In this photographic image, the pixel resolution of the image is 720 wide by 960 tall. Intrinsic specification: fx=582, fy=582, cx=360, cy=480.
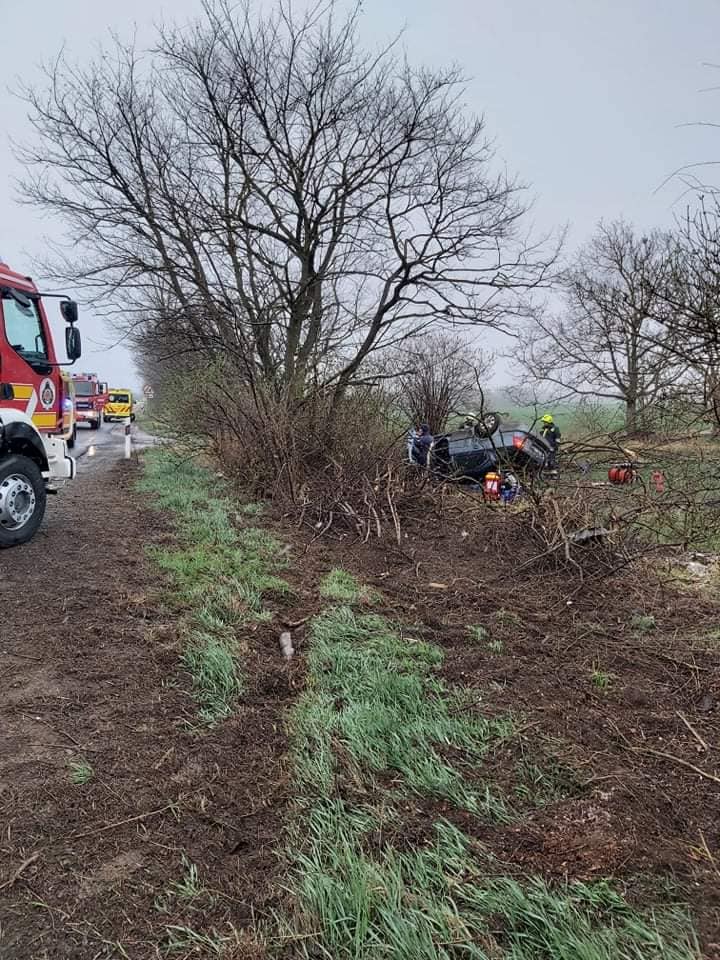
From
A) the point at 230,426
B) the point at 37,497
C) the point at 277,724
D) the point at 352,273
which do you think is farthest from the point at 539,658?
the point at 352,273

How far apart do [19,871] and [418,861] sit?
139 cm

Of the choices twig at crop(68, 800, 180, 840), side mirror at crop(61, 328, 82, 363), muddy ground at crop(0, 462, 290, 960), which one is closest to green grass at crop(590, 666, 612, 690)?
muddy ground at crop(0, 462, 290, 960)

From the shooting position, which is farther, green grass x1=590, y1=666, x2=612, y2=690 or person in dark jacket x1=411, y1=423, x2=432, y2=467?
→ person in dark jacket x1=411, y1=423, x2=432, y2=467

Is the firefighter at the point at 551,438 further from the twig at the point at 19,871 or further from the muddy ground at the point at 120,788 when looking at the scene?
the twig at the point at 19,871

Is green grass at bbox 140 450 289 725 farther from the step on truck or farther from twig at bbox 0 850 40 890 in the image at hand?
the step on truck

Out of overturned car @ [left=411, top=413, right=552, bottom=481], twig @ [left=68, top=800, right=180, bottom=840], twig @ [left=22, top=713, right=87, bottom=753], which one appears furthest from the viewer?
overturned car @ [left=411, top=413, right=552, bottom=481]

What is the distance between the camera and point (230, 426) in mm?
11406

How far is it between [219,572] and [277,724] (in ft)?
8.69

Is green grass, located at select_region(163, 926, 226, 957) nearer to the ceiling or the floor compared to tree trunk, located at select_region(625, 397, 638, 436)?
nearer to the floor

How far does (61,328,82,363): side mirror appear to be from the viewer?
297 inches

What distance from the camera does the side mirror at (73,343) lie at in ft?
24.8

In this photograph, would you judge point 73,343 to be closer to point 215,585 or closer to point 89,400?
point 215,585

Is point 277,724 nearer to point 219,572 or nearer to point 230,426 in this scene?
point 219,572

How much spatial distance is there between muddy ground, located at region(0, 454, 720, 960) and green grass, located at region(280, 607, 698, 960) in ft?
0.28
